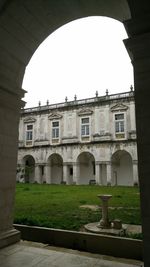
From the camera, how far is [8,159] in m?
4.09

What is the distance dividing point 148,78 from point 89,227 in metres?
3.89

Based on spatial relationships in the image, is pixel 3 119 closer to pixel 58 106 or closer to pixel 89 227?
pixel 89 227

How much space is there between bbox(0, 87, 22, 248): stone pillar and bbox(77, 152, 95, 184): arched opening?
2510 centimetres

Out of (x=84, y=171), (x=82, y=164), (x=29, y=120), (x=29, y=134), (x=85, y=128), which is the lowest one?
(x=84, y=171)

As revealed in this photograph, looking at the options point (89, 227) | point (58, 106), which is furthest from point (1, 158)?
point (58, 106)

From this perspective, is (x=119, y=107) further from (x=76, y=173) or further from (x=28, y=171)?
(x=28, y=171)

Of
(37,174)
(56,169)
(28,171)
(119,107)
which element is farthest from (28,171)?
(119,107)

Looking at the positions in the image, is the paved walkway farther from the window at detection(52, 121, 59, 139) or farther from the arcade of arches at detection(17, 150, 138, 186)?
the window at detection(52, 121, 59, 139)

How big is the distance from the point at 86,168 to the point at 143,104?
2809 cm

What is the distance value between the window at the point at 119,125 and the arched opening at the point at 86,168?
17.8 feet

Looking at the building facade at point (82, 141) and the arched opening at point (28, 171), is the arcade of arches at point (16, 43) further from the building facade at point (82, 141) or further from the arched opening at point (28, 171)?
the arched opening at point (28, 171)

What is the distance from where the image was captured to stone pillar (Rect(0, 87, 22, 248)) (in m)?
3.87

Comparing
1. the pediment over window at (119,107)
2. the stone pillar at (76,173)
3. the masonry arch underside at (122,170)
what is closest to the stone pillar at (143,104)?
the pediment over window at (119,107)

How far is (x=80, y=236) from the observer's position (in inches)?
162
